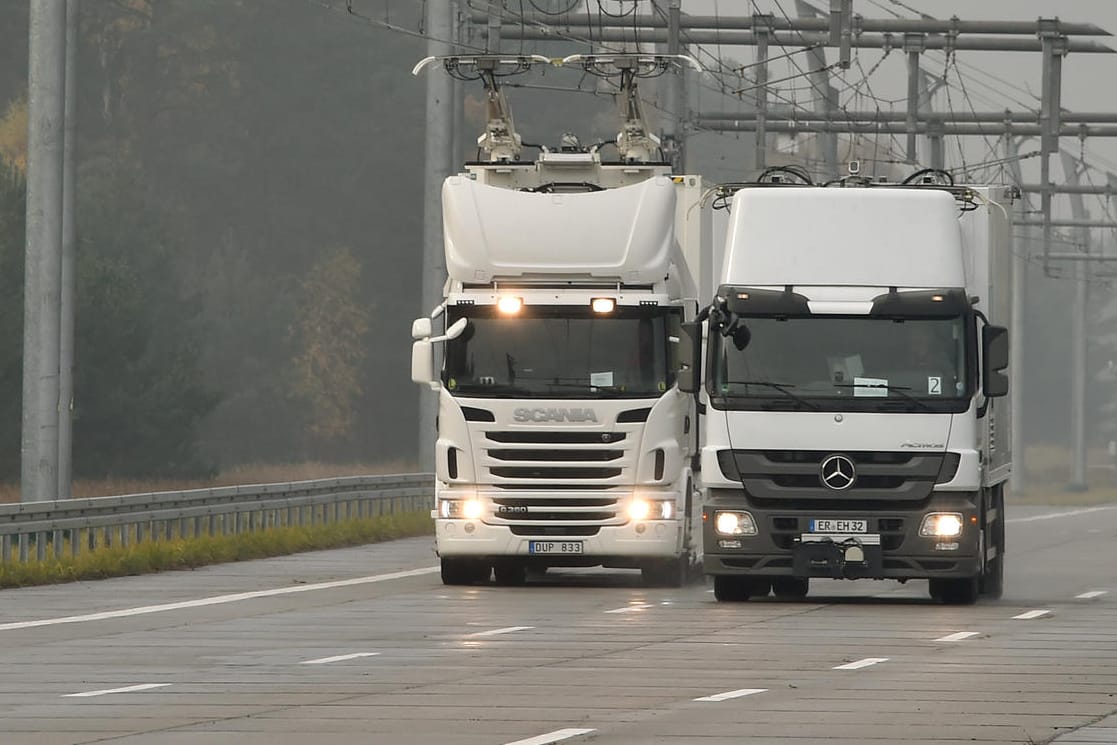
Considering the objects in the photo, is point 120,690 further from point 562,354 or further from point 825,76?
point 825,76

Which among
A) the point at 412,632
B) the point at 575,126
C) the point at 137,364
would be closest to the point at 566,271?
the point at 412,632

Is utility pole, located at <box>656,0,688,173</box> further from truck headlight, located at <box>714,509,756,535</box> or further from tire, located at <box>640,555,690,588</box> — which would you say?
truck headlight, located at <box>714,509,756,535</box>

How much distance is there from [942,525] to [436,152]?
58.6 ft

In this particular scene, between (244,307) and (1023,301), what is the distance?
982 inches

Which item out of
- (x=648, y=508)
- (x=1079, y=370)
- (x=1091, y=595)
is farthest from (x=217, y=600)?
(x=1079, y=370)

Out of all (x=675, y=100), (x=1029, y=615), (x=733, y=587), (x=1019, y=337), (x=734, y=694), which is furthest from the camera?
(x=1019, y=337)

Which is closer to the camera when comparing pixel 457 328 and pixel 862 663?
pixel 862 663

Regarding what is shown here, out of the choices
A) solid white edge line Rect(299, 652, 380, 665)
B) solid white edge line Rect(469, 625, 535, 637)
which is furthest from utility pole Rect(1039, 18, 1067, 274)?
solid white edge line Rect(299, 652, 380, 665)

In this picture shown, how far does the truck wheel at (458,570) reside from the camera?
2756 cm

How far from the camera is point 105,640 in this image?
66.9 feet

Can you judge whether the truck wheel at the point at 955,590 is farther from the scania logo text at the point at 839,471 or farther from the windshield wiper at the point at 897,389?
the windshield wiper at the point at 897,389

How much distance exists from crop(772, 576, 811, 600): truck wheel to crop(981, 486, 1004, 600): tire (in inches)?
66.8

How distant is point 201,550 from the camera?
3125cm

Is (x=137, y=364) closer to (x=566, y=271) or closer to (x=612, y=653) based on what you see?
(x=566, y=271)
